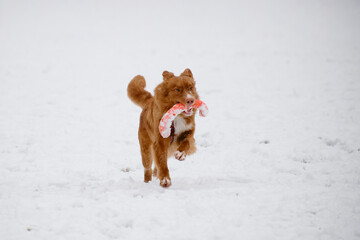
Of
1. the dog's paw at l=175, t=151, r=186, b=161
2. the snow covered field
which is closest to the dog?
the dog's paw at l=175, t=151, r=186, b=161

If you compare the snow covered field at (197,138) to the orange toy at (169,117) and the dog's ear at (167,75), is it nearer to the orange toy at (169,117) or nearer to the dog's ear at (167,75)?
the orange toy at (169,117)

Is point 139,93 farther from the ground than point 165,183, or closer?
farther from the ground

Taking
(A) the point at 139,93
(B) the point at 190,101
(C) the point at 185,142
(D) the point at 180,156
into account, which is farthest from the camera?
(A) the point at 139,93

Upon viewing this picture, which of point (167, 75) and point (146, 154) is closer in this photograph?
point (167, 75)

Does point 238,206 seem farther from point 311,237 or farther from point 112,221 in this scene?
point 112,221

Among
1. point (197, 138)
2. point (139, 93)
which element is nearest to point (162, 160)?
point (139, 93)

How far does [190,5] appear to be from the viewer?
1185 inches

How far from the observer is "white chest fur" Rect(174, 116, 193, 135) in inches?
168

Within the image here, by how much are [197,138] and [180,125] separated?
2.74 metres

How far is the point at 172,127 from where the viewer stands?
431 cm

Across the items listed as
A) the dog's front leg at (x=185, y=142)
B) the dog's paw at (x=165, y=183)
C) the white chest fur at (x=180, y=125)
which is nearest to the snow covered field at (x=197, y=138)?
the dog's paw at (x=165, y=183)

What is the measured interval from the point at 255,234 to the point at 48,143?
4.99 m

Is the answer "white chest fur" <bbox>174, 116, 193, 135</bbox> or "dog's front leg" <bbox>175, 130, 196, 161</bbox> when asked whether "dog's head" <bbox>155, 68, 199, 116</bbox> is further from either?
"dog's front leg" <bbox>175, 130, 196, 161</bbox>

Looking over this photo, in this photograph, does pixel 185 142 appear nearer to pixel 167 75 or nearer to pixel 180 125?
pixel 180 125
